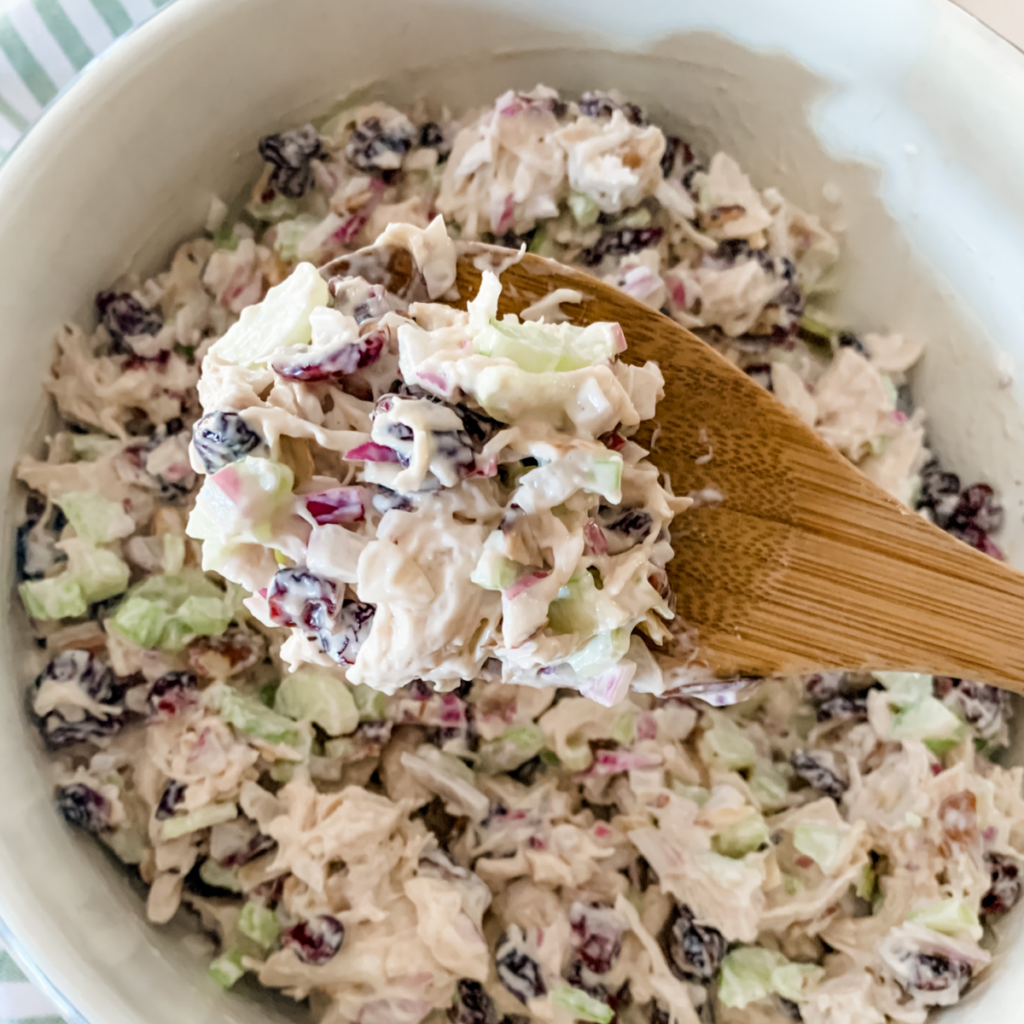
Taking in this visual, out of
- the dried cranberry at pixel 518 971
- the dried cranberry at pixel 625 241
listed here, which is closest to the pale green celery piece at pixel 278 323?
the dried cranberry at pixel 625 241

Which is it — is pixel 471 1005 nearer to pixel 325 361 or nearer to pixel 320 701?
pixel 320 701

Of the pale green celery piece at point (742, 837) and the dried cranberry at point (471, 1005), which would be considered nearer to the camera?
the dried cranberry at point (471, 1005)

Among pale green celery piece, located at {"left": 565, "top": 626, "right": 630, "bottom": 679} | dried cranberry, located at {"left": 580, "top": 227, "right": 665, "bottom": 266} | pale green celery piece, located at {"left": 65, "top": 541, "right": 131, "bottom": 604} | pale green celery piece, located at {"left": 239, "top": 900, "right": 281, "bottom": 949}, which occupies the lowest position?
pale green celery piece, located at {"left": 239, "top": 900, "right": 281, "bottom": 949}

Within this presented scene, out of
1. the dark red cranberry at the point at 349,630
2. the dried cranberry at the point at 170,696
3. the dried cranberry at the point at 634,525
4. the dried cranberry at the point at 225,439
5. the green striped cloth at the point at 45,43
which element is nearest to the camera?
the dried cranberry at the point at 225,439

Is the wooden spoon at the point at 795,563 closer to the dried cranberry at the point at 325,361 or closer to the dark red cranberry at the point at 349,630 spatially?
the dried cranberry at the point at 325,361

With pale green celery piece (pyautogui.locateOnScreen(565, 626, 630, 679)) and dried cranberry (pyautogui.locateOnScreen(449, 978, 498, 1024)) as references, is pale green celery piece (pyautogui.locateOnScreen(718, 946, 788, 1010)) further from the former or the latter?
pale green celery piece (pyautogui.locateOnScreen(565, 626, 630, 679))

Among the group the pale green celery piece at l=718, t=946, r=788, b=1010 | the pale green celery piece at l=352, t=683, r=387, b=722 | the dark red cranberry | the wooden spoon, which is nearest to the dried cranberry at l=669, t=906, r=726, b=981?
the pale green celery piece at l=718, t=946, r=788, b=1010

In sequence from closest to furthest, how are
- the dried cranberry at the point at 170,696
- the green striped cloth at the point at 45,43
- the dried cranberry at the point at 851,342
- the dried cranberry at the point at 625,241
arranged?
1. the dried cranberry at the point at 170,696
2. the green striped cloth at the point at 45,43
3. the dried cranberry at the point at 625,241
4. the dried cranberry at the point at 851,342

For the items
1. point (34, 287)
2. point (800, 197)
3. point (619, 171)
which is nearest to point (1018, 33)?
point (800, 197)
